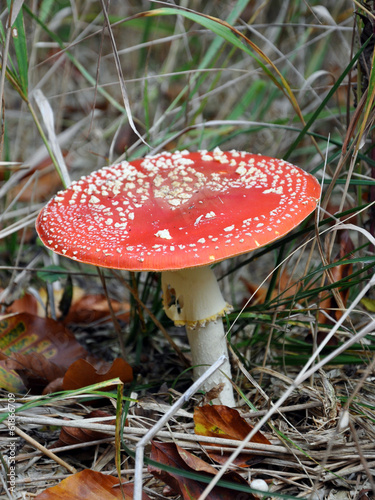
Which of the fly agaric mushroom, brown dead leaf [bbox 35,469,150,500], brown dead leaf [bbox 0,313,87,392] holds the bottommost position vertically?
brown dead leaf [bbox 0,313,87,392]

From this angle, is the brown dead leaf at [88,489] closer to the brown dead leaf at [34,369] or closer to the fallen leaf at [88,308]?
the brown dead leaf at [34,369]

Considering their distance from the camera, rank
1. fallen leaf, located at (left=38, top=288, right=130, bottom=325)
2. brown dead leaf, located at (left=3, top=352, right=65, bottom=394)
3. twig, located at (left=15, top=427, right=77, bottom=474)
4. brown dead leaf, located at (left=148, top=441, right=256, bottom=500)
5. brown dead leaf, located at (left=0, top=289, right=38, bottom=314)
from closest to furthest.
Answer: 1. brown dead leaf, located at (left=148, top=441, right=256, bottom=500)
2. twig, located at (left=15, top=427, right=77, bottom=474)
3. brown dead leaf, located at (left=3, top=352, right=65, bottom=394)
4. brown dead leaf, located at (left=0, top=289, right=38, bottom=314)
5. fallen leaf, located at (left=38, top=288, right=130, bottom=325)

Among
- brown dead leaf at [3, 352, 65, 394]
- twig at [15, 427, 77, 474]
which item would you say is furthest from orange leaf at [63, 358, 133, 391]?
twig at [15, 427, 77, 474]

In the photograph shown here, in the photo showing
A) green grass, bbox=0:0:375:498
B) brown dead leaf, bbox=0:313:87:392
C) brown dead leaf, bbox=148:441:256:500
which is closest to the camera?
brown dead leaf, bbox=148:441:256:500

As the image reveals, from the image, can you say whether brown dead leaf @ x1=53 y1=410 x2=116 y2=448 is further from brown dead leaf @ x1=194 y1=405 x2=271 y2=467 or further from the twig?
brown dead leaf @ x1=194 y1=405 x2=271 y2=467

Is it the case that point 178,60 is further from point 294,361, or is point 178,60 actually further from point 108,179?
point 294,361

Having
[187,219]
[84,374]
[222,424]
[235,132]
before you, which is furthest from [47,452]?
[235,132]

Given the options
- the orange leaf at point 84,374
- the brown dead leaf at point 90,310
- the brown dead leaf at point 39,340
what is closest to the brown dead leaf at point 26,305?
the brown dead leaf at point 90,310
